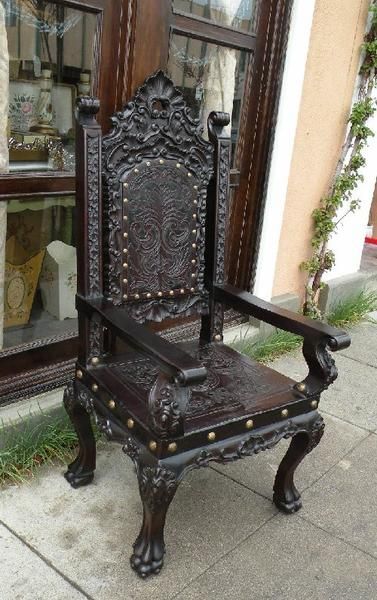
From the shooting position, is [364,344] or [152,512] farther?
[364,344]

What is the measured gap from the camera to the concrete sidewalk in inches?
72.7

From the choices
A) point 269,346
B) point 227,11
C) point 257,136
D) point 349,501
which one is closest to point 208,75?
point 227,11

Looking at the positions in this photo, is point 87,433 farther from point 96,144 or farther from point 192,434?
point 96,144

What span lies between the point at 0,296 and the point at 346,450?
1.75m

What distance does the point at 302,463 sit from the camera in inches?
103

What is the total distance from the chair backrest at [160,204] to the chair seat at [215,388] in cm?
22

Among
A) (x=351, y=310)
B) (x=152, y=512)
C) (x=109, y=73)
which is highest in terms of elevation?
(x=109, y=73)

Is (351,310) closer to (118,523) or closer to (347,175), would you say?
(347,175)

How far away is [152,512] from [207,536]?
0.44 m

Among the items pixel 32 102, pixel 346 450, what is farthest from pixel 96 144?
pixel 346 450

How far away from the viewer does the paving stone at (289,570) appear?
6.12 feet

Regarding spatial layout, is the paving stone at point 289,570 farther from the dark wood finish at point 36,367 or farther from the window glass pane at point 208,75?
the window glass pane at point 208,75

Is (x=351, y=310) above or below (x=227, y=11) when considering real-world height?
below

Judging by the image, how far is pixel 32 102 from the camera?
2.32 meters
